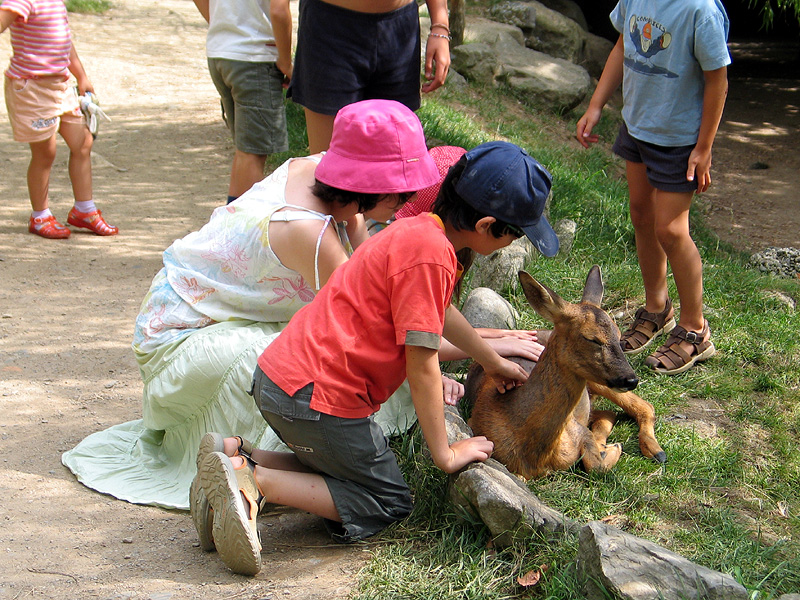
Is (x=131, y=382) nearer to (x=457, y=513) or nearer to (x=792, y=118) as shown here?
(x=457, y=513)

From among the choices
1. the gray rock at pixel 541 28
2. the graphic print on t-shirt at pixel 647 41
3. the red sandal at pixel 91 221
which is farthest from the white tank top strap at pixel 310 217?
the gray rock at pixel 541 28

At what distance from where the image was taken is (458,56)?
9820mm

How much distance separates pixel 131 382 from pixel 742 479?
318cm

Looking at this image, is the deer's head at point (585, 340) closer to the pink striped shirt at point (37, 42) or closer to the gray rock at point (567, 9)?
the pink striped shirt at point (37, 42)

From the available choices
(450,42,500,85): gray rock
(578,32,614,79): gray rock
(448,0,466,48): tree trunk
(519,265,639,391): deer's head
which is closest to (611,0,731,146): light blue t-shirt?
(519,265,639,391): deer's head

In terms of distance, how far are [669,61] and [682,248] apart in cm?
93

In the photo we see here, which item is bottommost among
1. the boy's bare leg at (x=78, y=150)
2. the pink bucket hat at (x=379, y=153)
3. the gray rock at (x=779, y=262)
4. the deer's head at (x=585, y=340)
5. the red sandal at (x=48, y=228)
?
the red sandal at (x=48, y=228)

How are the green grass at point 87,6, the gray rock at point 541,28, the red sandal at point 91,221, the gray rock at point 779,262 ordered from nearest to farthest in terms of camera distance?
1. the gray rock at point 779,262
2. the red sandal at point 91,221
3. the gray rock at point 541,28
4. the green grass at point 87,6

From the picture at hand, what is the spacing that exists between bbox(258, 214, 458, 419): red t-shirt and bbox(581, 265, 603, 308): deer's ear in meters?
1.01

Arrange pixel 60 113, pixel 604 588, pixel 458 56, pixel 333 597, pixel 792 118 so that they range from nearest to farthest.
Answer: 1. pixel 604 588
2. pixel 333 597
3. pixel 60 113
4. pixel 458 56
5. pixel 792 118

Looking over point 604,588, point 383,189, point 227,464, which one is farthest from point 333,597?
point 383,189

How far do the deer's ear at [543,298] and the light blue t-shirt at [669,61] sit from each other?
1.31 m

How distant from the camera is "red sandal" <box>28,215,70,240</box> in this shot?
6473 millimetres

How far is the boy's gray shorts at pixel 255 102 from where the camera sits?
17.1ft
